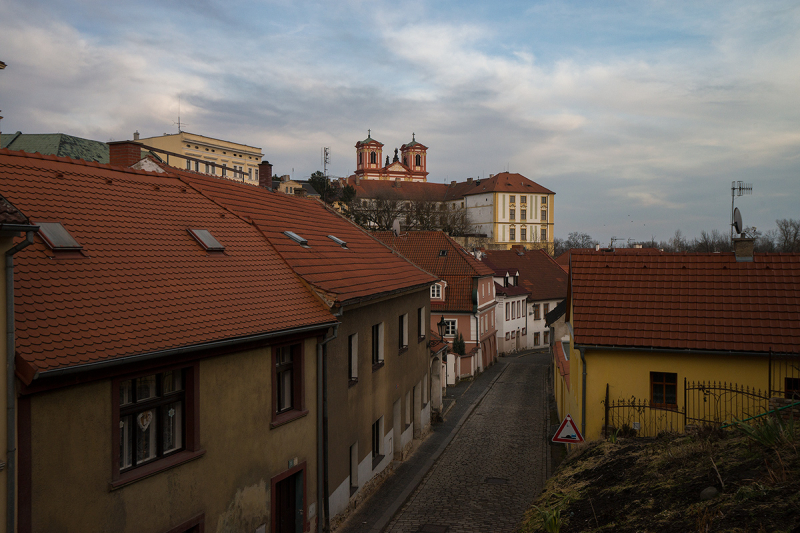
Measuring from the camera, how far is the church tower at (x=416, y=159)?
138m

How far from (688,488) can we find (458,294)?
30468 mm

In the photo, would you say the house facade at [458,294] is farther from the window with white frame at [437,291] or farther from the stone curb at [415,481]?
the stone curb at [415,481]

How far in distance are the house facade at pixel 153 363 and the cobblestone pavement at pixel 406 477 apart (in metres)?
2.10

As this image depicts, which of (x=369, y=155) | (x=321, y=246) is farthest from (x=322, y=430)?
(x=369, y=155)

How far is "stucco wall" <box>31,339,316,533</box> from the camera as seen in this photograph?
6.55 meters

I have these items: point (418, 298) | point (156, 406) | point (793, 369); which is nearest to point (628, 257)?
point (793, 369)

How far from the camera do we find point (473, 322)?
124ft

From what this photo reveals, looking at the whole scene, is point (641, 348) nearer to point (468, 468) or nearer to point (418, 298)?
point (468, 468)

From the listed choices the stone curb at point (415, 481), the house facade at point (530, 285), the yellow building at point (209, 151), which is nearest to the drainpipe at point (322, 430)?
the stone curb at point (415, 481)

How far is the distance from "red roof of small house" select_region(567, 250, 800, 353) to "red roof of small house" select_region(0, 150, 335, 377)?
23.5 feet

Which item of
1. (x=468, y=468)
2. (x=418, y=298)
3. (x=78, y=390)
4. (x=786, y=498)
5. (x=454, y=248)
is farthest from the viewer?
(x=454, y=248)

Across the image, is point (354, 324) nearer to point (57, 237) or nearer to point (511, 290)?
point (57, 237)

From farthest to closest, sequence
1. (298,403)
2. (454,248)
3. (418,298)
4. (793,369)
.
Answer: (454,248)
(418,298)
(793,369)
(298,403)

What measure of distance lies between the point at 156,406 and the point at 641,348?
1052 centimetres
